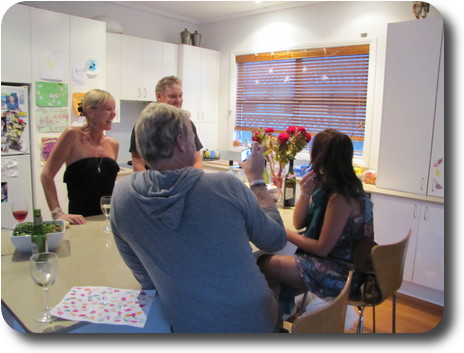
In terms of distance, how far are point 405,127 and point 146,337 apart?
8.22 feet

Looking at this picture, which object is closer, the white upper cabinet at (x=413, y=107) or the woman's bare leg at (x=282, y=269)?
the woman's bare leg at (x=282, y=269)

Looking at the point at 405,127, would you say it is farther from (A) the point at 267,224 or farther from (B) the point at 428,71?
(A) the point at 267,224

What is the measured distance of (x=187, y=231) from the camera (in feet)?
3.80

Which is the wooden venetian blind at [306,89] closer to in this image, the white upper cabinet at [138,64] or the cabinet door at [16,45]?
the white upper cabinet at [138,64]

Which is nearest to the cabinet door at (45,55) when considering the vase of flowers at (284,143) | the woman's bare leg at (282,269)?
the vase of flowers at (284,143)

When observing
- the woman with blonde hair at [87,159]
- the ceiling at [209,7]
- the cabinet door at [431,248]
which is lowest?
the cabinet door at [431,248]

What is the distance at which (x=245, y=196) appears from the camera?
1.21 metres

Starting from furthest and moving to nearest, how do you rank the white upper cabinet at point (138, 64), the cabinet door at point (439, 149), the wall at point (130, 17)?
1. the white upper cabinet at point (138, 64)
2. the wall at point (130, 17)
3. the cabinet door at point (439, 149)

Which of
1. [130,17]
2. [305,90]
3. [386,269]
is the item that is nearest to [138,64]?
[130,17]

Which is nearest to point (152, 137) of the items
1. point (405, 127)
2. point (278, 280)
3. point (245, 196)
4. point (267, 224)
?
point (245, 196)

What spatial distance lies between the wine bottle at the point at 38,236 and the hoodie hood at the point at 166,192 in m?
0.47

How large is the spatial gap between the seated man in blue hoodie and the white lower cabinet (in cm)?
208

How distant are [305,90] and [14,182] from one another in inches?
114

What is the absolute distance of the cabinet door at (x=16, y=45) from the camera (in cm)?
298
